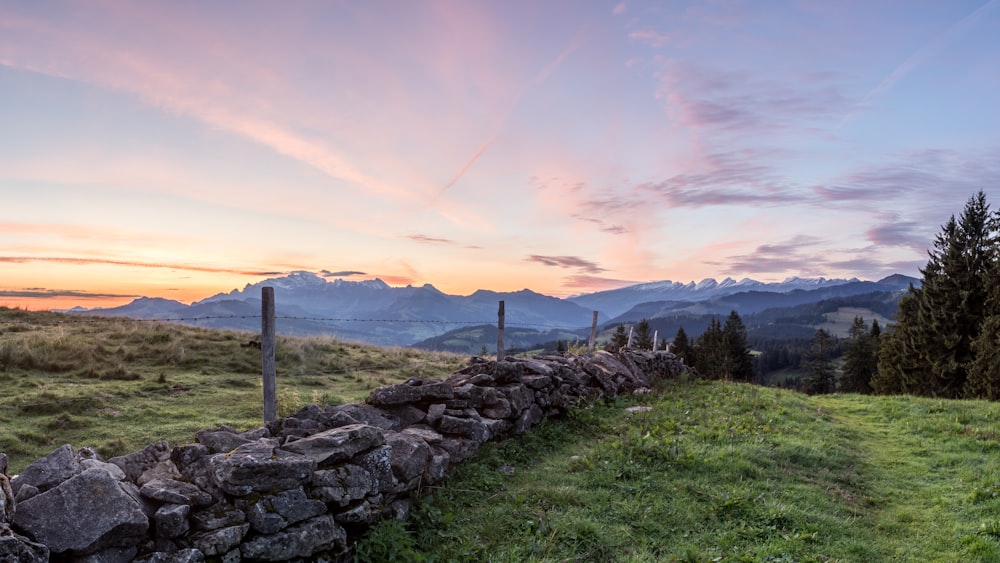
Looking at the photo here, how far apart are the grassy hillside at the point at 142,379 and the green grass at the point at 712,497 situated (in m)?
6.52

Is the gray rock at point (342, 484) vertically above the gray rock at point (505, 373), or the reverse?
the gray rock at point (505, 373)

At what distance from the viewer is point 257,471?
5316 millimetres

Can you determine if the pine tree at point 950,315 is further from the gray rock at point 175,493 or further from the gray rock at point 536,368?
the gray rock at point 175,493

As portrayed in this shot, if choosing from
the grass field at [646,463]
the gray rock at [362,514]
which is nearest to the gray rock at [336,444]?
the gray rock at [362,514]

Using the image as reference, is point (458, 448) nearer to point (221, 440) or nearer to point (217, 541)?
point (221, 440)

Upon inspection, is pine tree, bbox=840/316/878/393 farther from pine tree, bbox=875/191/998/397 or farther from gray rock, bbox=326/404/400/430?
gray rock, bbox=326/404/400/430

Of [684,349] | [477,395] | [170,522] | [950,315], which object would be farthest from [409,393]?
[684,349]

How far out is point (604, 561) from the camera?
5855mm

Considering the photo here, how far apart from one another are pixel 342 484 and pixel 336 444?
0.55m

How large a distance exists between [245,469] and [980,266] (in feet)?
172

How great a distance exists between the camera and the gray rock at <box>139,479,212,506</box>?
4844 mm

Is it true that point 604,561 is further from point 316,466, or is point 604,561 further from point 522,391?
point 522,391

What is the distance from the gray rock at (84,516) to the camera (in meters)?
4.12

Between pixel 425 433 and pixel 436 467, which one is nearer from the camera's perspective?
pixel 436 467
